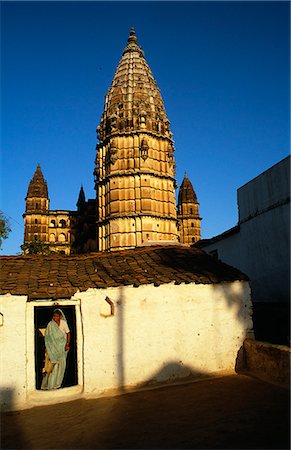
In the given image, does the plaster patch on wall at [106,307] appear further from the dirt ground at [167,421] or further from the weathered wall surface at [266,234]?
the weathered wall surface at [266,234]

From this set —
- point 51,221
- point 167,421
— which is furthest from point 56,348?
point 51,221

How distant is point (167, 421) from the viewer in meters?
6.24

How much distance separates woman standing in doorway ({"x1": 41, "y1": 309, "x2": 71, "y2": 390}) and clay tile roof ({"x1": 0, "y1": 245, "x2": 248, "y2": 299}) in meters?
0.73

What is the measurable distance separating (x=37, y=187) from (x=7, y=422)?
65317 millimetres

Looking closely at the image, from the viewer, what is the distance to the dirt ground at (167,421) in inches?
214

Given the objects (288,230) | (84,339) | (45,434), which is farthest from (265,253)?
(45,434)

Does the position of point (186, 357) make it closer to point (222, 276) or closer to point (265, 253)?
point (222, 276)

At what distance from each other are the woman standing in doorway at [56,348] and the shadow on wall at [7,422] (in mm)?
806

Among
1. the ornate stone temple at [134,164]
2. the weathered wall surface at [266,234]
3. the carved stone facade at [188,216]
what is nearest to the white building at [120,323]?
the weathered wall surface at [266,234]

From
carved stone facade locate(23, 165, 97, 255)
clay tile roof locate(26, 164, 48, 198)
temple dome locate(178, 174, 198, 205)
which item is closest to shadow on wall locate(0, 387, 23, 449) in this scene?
carved stone facade locate(23, 165, 97, 255)

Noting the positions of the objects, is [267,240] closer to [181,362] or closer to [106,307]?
[181,362]

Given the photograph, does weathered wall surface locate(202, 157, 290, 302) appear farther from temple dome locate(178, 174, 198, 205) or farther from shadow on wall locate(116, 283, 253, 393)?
temple dome locate(178, 174, 198, 205)

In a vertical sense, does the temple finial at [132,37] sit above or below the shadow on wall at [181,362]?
above

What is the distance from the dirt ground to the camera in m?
5.43
